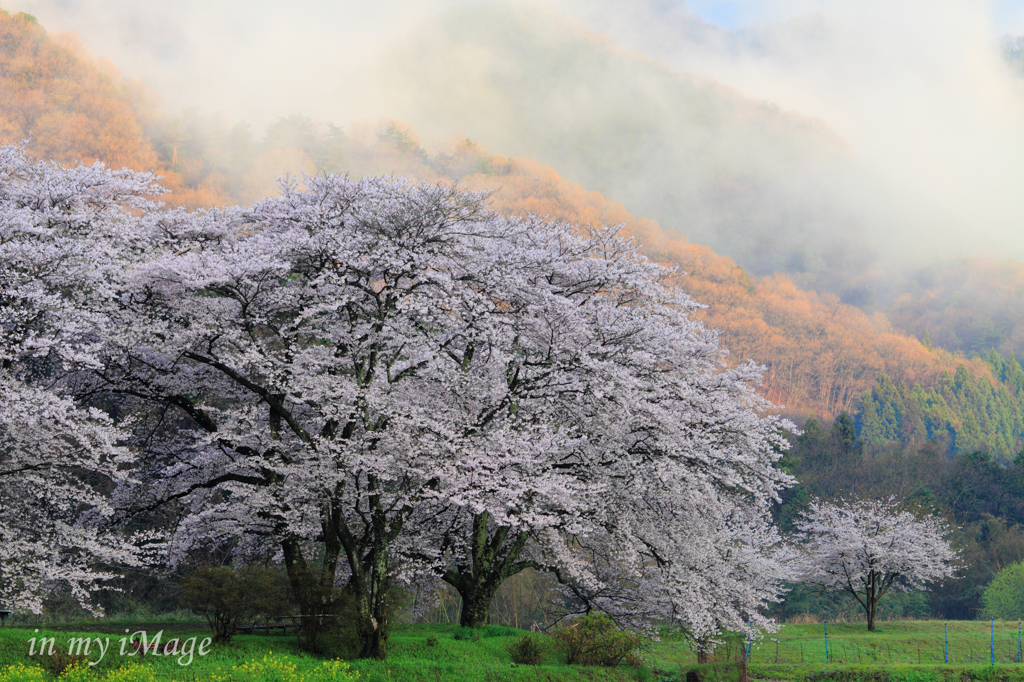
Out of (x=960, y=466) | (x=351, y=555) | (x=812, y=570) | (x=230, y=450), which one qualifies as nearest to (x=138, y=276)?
(x=230, y=450)

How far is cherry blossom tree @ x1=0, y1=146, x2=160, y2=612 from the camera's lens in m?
15.6

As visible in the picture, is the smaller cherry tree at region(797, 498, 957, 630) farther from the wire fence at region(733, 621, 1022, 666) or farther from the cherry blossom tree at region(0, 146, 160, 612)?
the cherry blossom tree at region(0, 146, 160, 612)

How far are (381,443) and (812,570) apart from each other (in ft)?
102

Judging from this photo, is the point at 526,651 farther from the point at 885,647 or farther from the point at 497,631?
the point at 885,647

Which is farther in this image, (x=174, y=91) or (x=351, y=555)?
(x=174, y=91)

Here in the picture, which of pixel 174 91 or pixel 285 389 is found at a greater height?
pixel 174 91

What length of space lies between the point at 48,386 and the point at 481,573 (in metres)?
11.8

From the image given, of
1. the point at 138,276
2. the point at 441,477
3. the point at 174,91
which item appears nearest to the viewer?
the point at 441,477

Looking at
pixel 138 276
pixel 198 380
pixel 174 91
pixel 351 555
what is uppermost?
pixel 174 91

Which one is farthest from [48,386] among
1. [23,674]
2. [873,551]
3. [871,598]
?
[871,598]

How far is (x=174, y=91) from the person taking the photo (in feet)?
409

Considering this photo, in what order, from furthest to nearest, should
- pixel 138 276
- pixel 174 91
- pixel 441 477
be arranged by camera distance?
pixel 174 91 → pixel 138 276 → pixel 441 477

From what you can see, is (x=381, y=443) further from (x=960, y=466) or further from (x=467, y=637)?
(x=960, y=466)

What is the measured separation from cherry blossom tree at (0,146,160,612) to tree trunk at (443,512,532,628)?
8295mm
